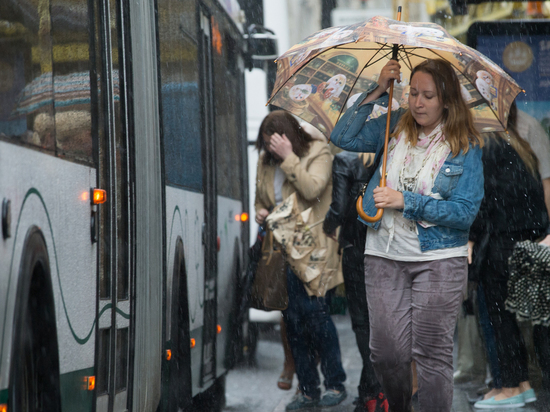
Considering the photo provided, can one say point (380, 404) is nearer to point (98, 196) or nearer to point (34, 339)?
point (98, 196)

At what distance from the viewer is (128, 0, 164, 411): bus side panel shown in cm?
400

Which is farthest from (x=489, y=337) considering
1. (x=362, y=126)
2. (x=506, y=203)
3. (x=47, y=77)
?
(x=47, y=77)

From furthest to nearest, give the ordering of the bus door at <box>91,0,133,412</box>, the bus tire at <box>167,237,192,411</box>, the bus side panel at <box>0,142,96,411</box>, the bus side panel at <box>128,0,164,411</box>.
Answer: the bus tire at <box>167,237,192,411</box> < the bus side panel at <box>128,0,164,411</box> < the bus door at <box>91,0,133,412</box> < the bus side panel at <box>0,142,96,411</box>

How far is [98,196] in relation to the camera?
11.2ft

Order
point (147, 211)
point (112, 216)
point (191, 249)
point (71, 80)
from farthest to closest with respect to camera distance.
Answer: point (191, 249) < point (147, 211) < point (112, 216) < point (71, 80)

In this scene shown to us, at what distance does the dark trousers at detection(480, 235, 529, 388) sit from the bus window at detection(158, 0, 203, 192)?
6.55ft

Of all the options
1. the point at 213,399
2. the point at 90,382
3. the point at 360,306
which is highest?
the point at 90,382

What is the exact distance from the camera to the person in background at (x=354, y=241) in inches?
211

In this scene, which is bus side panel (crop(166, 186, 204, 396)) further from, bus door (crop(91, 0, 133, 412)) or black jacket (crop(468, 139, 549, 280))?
black jacket (crop(468, 139, 549, 280))

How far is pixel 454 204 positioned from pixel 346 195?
5.48 ft

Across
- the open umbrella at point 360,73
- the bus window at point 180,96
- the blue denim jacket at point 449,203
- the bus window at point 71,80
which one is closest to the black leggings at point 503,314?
the open umbrella at point 360,73

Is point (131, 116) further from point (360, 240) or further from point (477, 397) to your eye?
point (477, 397)

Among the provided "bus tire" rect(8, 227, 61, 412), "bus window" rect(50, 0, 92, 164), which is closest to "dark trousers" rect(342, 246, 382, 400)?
"bus window" rect(50, 0, 92, 164)

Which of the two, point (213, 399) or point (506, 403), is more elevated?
point (506, 403)
